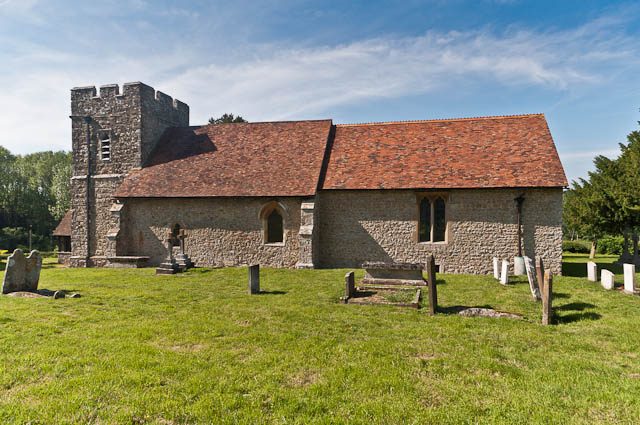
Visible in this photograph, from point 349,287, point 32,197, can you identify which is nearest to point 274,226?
point 349,287

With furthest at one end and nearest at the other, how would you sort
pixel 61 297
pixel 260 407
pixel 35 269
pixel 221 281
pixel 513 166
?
pixel 513 166, pixel 221 281, pixel 35 269, pixel 61 297, pixel 260 407

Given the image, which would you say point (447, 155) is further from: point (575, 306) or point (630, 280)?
point (575, 306)

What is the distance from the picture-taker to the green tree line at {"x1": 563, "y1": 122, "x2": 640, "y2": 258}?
18781 millimetres

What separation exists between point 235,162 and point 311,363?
15.7 metres

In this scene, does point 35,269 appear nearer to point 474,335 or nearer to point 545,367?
point 474,335

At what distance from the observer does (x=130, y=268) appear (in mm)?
18328

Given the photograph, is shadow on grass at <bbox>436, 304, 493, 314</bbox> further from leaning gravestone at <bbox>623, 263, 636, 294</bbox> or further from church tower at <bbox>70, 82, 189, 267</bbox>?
church tower at <bbox>70, 82, 189, 267</bbox>

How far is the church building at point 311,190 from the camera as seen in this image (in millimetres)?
16453

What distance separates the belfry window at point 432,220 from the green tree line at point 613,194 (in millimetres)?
8099

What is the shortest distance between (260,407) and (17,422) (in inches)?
100

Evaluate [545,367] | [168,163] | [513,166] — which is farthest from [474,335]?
[168,163]

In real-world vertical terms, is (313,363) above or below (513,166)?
below

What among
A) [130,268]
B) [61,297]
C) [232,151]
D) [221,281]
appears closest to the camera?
[61,297]

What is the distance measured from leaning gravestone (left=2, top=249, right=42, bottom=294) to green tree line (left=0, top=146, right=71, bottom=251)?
38.1 metres
